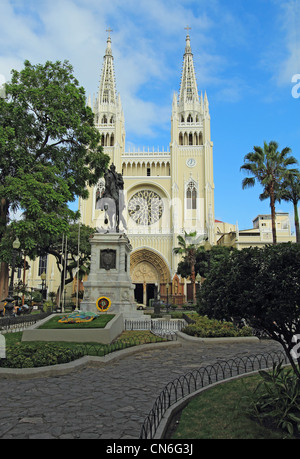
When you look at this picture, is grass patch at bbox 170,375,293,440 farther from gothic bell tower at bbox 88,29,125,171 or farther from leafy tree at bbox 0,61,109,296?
gothic bell tower at bbox 88,29,125,171

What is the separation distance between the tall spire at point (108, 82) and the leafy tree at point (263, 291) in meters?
51.9

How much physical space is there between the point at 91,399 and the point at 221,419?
2.25 m

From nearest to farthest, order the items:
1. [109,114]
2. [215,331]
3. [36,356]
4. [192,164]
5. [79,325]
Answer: [36,356] < [79,325] < [215,331] < [192,164] < [109,114]

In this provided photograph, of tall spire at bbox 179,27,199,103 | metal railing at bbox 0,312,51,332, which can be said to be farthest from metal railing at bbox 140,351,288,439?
tall spire at bbox 179,27,199,103

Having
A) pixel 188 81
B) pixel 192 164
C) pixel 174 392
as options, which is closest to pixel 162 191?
pixel 192 164

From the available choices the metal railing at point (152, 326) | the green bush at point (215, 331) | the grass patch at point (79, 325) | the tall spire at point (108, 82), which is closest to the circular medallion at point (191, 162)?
the tall spire at point (108, 82)

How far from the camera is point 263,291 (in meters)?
4.67

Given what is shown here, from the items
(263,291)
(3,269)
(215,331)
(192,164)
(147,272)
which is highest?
(192,164)

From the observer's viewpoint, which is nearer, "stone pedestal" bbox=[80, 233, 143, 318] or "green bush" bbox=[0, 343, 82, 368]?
"green bush" bbox=[0, 343, 82, 368]

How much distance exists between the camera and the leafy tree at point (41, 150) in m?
17.0

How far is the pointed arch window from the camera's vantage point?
47.7 meters

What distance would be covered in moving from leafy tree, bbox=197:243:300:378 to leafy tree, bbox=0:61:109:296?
1322 cm

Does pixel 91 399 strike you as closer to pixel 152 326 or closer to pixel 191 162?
pixel 152 326
